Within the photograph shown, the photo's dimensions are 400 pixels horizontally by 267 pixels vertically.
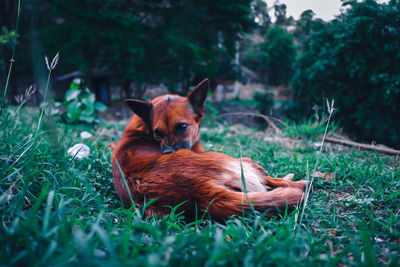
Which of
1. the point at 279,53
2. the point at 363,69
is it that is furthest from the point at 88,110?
Answer: the point at 279,53

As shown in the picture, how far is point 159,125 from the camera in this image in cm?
222

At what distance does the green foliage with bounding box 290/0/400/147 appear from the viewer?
20.9 feet

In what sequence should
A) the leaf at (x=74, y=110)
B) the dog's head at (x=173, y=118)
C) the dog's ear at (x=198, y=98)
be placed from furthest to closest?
1. the leaf at (x=74, y=110)
2. the dog's ear at (x=198, y=98)
3. the dog's head at (x=173, y=118)

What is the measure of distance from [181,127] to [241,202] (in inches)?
45.5

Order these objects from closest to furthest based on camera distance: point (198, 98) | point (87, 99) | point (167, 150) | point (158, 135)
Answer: point (167, 150)
point (158, 135)
point (198, 98)
point (87, 99)

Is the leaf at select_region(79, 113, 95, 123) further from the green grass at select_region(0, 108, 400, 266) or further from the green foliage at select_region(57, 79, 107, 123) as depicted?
the green grass at select_region(0, 108, 400, 266)

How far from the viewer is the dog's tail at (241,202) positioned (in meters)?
1.38

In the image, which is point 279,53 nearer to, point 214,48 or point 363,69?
point 214,48

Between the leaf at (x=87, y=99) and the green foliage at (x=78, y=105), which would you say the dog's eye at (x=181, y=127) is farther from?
the leaf at (x=87, y=99)

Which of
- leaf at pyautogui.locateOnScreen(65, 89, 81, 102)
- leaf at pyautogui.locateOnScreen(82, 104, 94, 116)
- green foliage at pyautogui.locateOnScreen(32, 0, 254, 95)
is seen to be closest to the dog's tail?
leaf at pyautogui.locateOnScreen(82, 104, 94, 116)

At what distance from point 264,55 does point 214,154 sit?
26.1 metres

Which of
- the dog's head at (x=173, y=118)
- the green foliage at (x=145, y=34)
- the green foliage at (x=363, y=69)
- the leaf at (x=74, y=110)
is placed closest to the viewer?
the dog's head at (x=173, y=118)

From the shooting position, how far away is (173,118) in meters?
2.27

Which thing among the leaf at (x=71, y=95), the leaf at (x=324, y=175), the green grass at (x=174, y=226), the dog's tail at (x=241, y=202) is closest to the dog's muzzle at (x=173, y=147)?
the green grass at (x=174, y=226)
